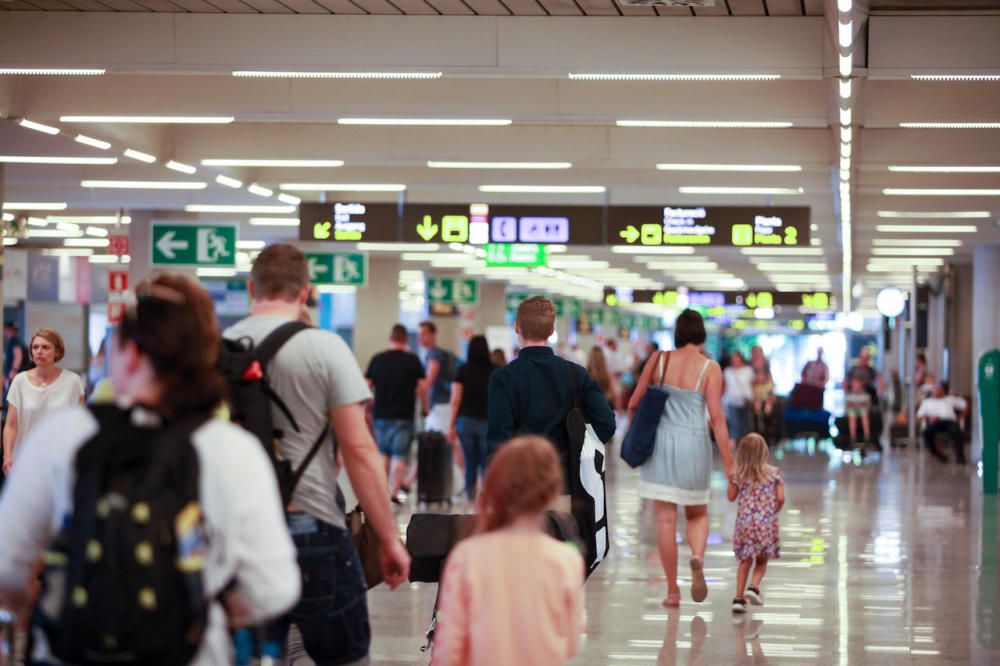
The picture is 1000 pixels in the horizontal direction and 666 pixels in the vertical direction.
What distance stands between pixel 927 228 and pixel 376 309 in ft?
34.2

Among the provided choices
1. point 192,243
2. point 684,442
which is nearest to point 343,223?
point 192,243

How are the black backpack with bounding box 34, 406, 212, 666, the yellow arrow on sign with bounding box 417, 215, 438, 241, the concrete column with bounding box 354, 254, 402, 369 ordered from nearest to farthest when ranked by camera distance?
the black backpack with bounding box 34, 406, 212, 666 < the yellow arrow on sign with bounding box 417, 215, 438, 241 < the concrete column with bounding box 354, 254, 402, 369

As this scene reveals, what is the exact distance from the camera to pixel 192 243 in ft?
62.9

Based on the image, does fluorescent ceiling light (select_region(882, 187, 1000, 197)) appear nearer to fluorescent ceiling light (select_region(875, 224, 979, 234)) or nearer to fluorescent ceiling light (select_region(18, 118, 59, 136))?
fluorescent ceiling light (select_region(875, 224, 979, 234))

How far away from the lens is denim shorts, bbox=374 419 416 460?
608 inches

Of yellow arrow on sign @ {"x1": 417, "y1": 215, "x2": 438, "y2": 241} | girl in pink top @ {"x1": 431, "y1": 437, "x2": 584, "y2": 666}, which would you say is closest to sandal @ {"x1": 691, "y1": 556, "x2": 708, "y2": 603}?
girl in pink top @ {"x1": 431, "y1": 437, "x2": 584, "y2": 666}

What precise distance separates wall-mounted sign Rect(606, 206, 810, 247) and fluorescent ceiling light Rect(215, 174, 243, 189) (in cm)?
429

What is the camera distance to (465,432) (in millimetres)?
15172

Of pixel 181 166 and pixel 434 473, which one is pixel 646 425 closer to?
pixel 434 473

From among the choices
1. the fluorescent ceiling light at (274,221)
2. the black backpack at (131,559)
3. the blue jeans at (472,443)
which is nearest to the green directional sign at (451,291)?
the fluorescent ceiling light at (274,221)

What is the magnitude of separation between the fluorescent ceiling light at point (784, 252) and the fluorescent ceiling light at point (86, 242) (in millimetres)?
11905

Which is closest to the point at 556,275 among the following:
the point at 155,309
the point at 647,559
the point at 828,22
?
the point at 647,559

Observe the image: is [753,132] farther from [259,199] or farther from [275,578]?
[275,578]

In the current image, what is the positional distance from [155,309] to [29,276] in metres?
29.5
